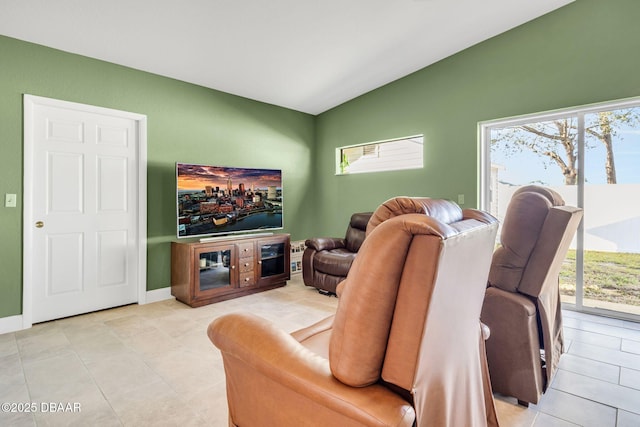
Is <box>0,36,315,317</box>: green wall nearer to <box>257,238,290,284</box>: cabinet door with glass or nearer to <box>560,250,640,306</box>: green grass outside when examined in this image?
<box>257,238,290,284</box>: cabinet door with glass

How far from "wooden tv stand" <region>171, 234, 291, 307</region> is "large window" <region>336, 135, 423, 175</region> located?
1.66 m

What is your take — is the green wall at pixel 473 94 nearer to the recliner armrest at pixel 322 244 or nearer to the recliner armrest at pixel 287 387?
the recliner armrest at pixel 322 244

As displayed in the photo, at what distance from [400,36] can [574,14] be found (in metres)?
1.71

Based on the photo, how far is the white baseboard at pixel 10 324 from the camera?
9.45ft

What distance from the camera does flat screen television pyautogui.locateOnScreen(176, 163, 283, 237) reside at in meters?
3.67

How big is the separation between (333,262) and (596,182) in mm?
2881

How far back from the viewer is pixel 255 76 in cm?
400

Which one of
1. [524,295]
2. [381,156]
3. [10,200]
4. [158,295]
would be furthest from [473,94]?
[10,200]

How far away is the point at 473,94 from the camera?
153 inches

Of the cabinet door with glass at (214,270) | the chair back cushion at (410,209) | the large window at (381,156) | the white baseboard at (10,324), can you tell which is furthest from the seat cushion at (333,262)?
the white baseboard at (10,324)

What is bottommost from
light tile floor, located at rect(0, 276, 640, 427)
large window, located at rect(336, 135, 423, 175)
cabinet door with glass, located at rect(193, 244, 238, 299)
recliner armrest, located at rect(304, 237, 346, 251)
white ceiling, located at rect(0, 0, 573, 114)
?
light tile floor, located at rect(0, 276, 640, 427)

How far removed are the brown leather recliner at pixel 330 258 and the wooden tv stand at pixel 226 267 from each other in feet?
1.34

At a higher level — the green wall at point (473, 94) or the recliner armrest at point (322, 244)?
the green wall at point (473, 94)

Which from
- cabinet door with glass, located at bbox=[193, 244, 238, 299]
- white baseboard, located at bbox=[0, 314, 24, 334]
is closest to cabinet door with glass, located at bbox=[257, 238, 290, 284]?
cabinet door with glass, located at bbox=[193, 244, 238, 299]
